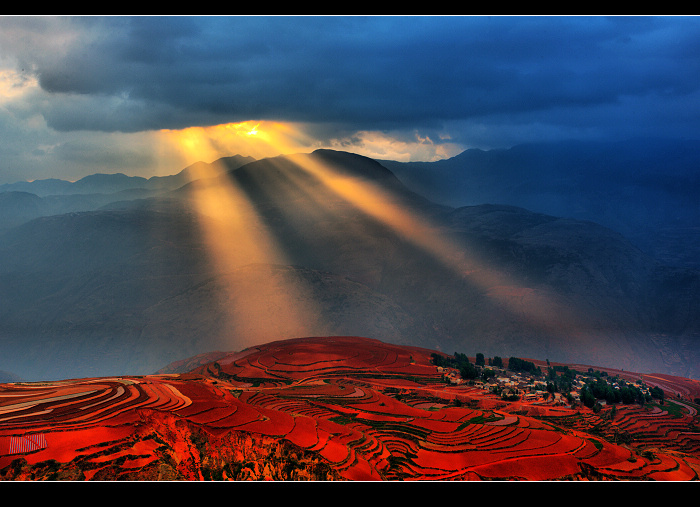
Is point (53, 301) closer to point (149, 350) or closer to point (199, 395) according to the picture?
point (149, 350)

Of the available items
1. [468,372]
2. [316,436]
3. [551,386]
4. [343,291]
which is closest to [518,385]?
[551,386]

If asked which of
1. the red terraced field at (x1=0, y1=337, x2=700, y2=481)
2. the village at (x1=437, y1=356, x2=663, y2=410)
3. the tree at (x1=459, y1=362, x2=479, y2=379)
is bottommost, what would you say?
the village at (x1=437, y1=356, x2=663, y2=410)

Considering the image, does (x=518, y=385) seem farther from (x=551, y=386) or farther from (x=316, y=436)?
Result: (x=316, y=436)

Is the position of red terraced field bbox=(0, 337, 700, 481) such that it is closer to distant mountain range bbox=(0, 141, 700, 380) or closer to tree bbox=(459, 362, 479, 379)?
tree bbox=(459, 362, 479, 379)

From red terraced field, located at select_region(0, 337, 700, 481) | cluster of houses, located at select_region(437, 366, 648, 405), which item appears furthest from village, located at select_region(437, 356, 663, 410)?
red terraced field, located at select_region(0, 337, 700, 481)

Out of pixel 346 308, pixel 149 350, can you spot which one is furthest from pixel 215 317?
pixel 346 308

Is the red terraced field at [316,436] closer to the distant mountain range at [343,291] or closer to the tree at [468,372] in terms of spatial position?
the tree at [468,372]

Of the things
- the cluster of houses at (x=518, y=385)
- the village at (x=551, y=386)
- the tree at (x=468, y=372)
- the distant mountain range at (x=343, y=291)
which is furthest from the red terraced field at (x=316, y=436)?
the distant mountain range at (x=343, y=291)
